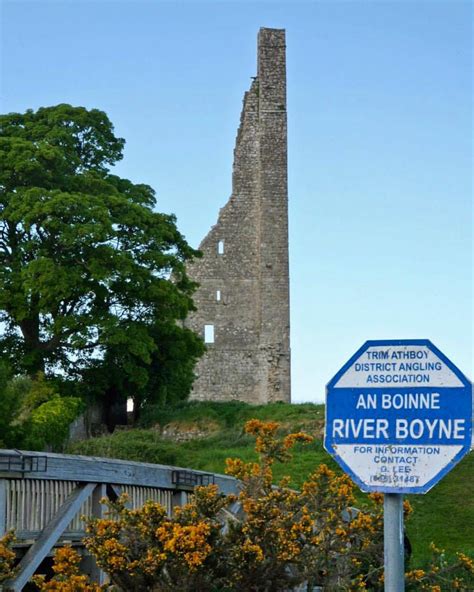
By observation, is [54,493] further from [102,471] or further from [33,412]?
[33,412]

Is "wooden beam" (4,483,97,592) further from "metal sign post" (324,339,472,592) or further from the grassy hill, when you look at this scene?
the grassy hill

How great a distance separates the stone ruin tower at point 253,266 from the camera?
48.2 m

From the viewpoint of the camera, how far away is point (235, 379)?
50.5 meters

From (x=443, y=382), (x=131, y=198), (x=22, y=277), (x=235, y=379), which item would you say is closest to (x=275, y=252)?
(x=235, y=379)

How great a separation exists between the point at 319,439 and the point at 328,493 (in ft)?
65.9

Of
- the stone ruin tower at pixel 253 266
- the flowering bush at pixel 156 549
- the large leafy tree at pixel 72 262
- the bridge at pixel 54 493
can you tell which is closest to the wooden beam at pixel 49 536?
the bridge at pixel 54 493

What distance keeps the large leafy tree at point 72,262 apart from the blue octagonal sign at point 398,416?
28362 millimetres

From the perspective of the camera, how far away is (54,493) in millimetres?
11117

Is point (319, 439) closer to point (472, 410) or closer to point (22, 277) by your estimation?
point (22, 277)

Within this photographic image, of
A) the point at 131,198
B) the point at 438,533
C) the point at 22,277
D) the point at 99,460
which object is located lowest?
the point at 438,533

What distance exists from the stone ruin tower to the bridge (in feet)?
114

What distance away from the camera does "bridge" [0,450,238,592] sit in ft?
34.0

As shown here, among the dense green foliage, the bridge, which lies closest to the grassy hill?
the dense green foliage

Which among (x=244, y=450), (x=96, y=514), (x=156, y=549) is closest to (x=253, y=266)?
(x=244, y=450)
